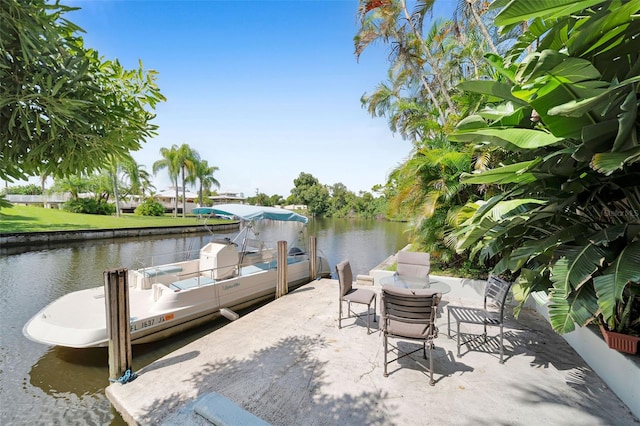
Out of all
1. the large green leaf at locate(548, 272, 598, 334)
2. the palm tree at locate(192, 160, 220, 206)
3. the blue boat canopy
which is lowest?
the large green leaf at locate(548, 272, 598, 334)

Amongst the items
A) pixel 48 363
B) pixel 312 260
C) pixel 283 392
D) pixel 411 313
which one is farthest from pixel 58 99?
pixel 312 260

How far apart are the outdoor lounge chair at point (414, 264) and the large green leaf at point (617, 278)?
11.6ft

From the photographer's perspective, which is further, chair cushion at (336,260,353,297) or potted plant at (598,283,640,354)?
chair cushion at (336,260,353,297)

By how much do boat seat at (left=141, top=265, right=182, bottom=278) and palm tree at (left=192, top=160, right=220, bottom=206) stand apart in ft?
103

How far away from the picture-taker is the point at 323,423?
2.83 m

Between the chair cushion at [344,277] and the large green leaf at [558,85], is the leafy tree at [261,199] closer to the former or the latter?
the chair cushion at [344,277]

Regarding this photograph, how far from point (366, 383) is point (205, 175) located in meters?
40.2

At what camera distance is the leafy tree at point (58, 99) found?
143cm

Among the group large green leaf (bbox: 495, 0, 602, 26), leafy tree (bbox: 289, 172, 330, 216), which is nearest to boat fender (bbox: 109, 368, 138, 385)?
large green leaf (bbox: 495, 0, 602, 26)

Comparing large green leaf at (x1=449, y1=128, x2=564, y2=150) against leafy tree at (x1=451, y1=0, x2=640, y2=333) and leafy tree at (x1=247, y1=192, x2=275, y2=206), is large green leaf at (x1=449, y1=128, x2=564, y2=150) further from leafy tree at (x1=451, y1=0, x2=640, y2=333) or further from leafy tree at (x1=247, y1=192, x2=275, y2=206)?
leafy tree at (x1=247, y1=192, x2=275, y2=206)

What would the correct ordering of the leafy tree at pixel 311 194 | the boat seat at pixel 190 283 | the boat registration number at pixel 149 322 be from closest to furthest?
the boat registration number at pixel 149 322
the boat seat at pixel 190 283
the leafy tree at pixel 311 194

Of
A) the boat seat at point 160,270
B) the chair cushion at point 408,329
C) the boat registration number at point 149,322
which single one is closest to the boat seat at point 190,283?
the boat registration number at point 149,322

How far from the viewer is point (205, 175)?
39062 millimetres

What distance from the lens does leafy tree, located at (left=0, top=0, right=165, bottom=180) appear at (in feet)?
4.69
